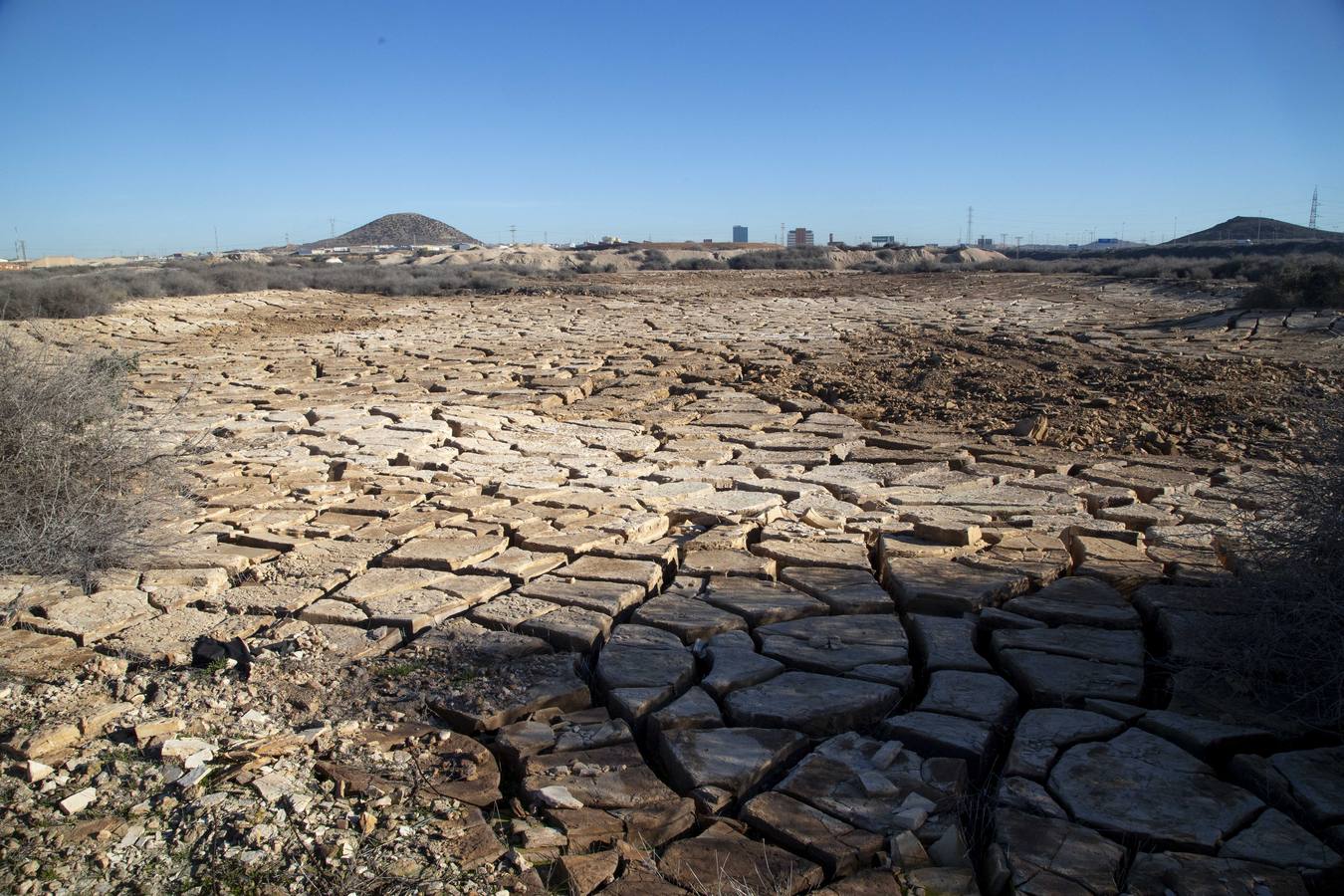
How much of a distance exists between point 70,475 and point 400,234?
8087 cm

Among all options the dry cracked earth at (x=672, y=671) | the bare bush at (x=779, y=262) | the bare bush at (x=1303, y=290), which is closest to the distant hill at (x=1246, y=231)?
the bare bush at (x=779, y=262)

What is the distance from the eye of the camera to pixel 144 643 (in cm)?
323

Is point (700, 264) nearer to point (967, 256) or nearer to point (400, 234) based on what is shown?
point (967, 256)

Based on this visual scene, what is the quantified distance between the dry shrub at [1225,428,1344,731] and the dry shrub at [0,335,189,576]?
Result: 3.97 metres

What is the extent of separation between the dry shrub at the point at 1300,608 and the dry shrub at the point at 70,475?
3.97 meters

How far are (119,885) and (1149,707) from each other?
272 cm

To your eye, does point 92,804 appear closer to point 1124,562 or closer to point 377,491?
point 377,491

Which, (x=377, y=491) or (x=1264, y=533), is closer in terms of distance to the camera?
(x=1264, y=533)

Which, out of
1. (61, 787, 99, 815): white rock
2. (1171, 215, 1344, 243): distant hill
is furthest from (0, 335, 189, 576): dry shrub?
(1171, 215, 1344, 243): distant hill

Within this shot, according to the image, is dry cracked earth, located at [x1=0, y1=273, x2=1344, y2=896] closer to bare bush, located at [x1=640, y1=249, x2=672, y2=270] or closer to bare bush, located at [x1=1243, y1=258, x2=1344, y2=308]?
bare bush, located at [x1=1243, y1=258, x2=1344, y2=308]

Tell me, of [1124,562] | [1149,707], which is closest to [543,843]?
[1149,707]

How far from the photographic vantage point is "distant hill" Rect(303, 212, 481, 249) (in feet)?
260

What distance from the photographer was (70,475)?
13.0 ft

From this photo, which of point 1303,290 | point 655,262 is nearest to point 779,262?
point 655,262
